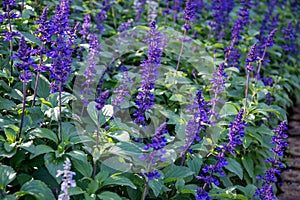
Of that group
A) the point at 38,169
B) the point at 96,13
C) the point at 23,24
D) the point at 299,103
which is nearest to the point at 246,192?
the point at 38,169

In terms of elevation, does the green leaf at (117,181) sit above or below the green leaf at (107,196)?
above

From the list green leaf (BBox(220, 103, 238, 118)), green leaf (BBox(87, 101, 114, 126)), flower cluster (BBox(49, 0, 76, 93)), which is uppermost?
flower cluster (BBox(49, 0, 76, 93))

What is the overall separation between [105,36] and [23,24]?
2.26m

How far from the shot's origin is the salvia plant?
156 inches

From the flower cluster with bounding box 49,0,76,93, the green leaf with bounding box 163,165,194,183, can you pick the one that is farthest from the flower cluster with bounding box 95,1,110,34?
the green leaf with bounding box 163,165,194,183

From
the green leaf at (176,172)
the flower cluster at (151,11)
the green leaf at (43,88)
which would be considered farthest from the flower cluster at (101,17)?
the green leaf at (176,172)

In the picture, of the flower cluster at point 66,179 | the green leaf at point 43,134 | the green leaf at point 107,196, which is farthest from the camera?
the green leaf at point 43,134

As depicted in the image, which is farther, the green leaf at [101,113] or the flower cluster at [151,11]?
the flower cluster at [151,11]

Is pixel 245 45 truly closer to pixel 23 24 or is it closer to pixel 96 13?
pixel 96 13

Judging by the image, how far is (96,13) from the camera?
A: 8219 mm

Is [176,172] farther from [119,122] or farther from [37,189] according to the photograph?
[37,189]

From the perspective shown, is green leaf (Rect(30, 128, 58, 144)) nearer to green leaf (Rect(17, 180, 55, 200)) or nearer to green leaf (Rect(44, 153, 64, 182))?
green leaf (Rect(44, 153, 64, 182))

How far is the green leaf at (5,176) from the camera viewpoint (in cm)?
363

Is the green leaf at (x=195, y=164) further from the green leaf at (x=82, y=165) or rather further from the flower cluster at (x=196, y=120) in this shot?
the green leaf at (x=82, y=165)
